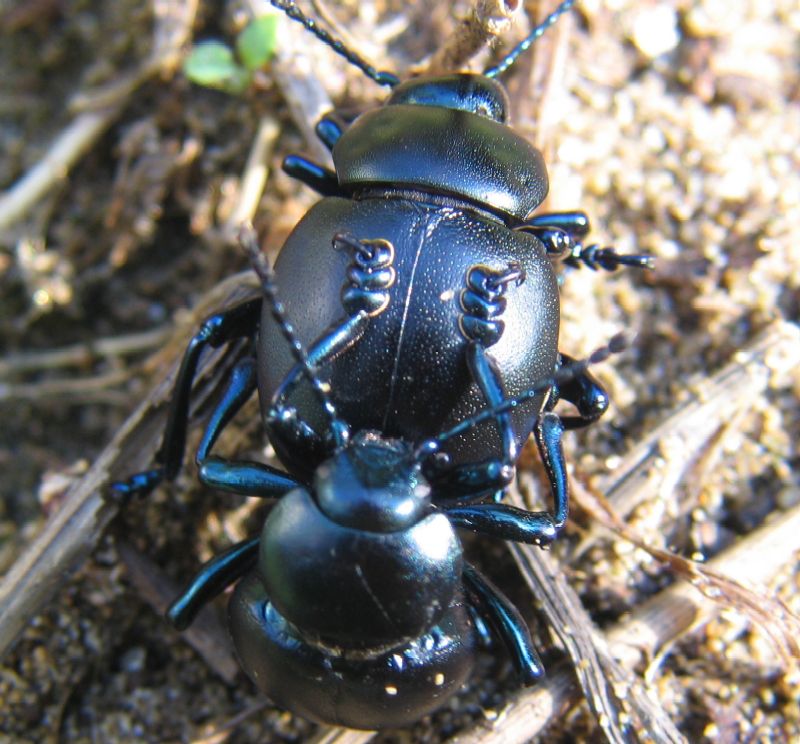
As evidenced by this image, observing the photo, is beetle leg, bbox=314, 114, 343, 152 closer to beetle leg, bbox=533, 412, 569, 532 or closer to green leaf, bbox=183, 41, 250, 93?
green leaf, bbox=183, 41, 250, 93

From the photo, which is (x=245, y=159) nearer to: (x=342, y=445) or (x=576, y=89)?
(x=576, y=89)

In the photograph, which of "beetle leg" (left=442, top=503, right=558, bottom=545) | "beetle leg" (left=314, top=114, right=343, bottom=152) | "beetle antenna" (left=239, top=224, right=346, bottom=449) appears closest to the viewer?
"beetle antenna" (left=239, top=224, right=346, bottom=449)

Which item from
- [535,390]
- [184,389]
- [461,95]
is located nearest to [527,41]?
[461,95]

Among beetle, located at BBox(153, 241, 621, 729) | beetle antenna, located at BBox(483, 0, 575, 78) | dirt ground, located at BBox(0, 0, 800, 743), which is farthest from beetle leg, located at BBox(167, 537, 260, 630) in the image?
beetle antenna, located at BBox(483, 0, 575, 78)

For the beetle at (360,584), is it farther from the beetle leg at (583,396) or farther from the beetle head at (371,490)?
the beetle leg at (583,396)

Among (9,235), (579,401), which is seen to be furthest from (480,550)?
(9,235)
